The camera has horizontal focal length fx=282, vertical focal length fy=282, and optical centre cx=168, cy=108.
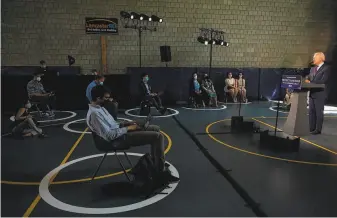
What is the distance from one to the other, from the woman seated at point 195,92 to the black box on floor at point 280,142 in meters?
5.11

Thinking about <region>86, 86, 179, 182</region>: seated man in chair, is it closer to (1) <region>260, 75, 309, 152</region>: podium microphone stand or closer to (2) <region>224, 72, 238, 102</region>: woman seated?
(1) <region>260, 75, 309, 152</region>: podium microphone stand

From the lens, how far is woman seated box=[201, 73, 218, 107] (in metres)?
10.8

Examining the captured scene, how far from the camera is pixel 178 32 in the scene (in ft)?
40.7

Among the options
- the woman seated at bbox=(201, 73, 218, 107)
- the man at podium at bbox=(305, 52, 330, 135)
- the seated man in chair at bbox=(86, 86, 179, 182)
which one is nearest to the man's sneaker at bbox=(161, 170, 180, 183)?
the seated man in chair at bbox=(86, 86, 179, 182)

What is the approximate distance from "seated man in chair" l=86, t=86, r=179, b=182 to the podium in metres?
3.64

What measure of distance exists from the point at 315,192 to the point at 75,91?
834cm

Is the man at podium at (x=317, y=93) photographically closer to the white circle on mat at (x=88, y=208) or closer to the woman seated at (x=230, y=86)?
the white circle on mat at (x=88, y=208)

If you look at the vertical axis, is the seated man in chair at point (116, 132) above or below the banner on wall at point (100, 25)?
below

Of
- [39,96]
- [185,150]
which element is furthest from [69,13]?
[185,150]

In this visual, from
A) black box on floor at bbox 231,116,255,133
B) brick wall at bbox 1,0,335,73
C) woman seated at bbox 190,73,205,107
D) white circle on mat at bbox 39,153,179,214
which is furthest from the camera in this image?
brick wall at bbox 1,0,335,73

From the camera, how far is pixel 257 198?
3.56 metres

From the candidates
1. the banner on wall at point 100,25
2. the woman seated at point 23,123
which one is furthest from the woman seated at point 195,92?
the woman seated at point 23,123

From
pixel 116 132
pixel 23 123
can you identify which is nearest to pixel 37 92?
pixel 23 123

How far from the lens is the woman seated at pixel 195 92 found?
10766mm
